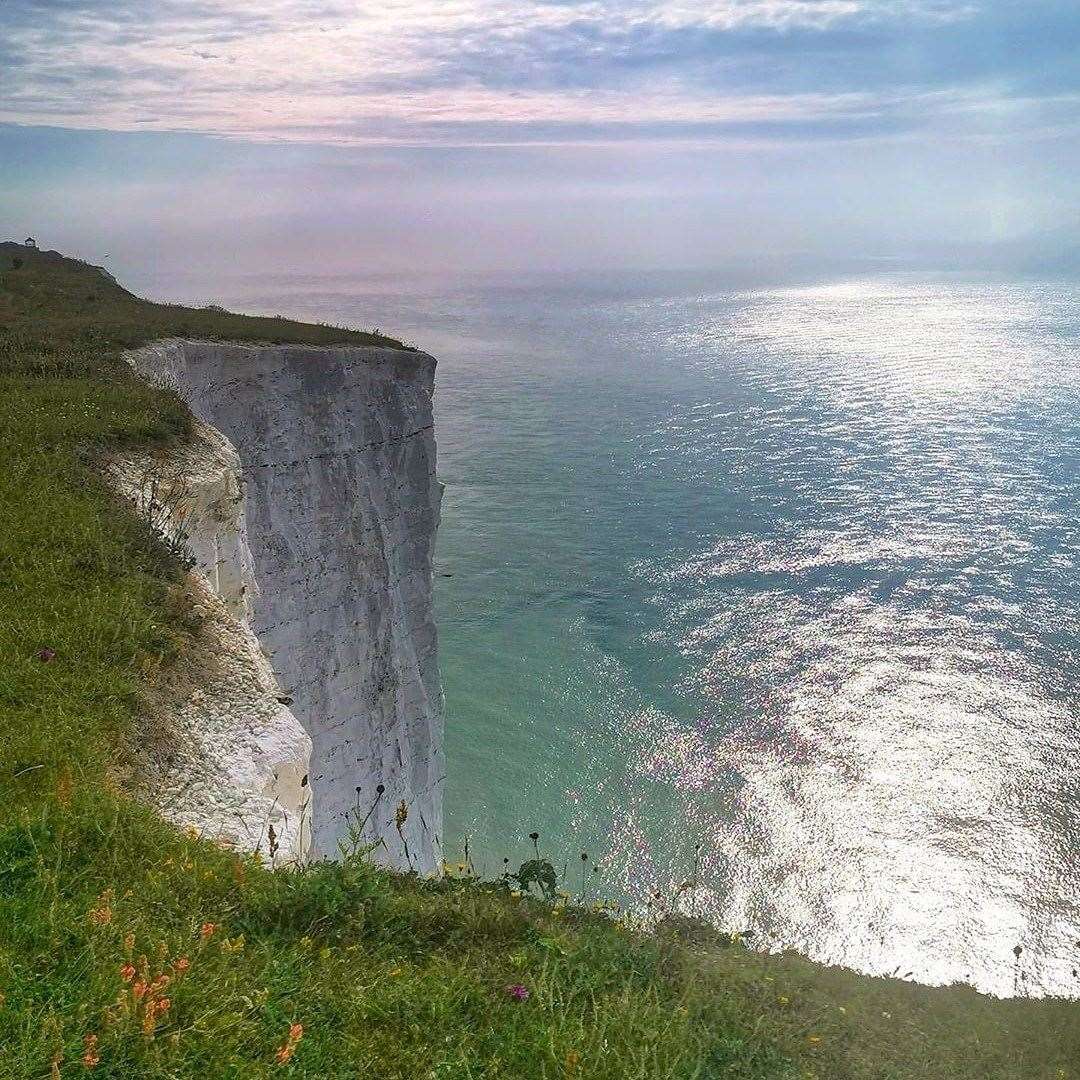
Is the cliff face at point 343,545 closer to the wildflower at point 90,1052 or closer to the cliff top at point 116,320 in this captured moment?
the cliff top at point 116,320

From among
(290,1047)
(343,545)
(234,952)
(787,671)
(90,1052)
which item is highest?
(90,1052)

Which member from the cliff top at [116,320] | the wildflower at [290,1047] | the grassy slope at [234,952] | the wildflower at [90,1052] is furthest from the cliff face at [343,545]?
the wildflower at [90,1052]

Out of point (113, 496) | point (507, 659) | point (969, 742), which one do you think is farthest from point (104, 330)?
point (969, 742)

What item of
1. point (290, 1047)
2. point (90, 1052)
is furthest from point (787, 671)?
point (90, 1052)

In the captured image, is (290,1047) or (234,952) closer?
(290,1047)

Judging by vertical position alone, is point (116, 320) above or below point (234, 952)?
above

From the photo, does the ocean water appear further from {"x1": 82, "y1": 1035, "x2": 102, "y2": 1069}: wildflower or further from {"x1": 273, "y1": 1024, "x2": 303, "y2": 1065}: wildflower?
{"x1": 82, "y1": 1035, "x2": 102, "y2": 1069}: wildflower

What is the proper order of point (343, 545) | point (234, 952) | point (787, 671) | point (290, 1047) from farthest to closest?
point (787, 671), point (343, 545), point (234, 952), point (290, 1047)

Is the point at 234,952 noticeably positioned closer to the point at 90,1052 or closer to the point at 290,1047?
the point at 290,1047
